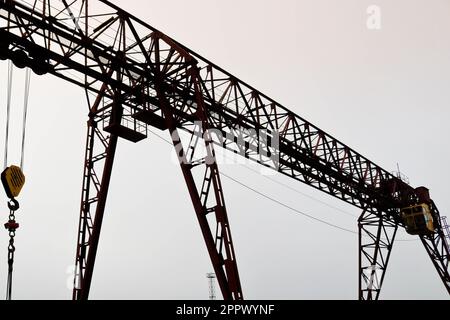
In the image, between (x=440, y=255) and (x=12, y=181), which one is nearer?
(x=12, y=181)

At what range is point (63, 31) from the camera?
11930mm

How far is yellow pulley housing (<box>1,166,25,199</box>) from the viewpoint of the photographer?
7.47 m

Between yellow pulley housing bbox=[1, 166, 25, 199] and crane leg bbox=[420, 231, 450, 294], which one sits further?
crane leg bbox=[420, 231, 450, 294]

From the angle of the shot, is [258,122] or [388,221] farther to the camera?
[388,221]

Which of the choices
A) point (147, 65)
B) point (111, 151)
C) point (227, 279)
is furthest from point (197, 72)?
point (227, 279)

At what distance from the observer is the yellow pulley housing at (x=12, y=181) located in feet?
24.5

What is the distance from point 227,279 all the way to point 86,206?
239 inches

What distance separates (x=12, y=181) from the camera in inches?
299

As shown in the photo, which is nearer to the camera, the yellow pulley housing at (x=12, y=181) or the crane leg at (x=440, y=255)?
the yellow pulley housing at (x=12, y=181)
